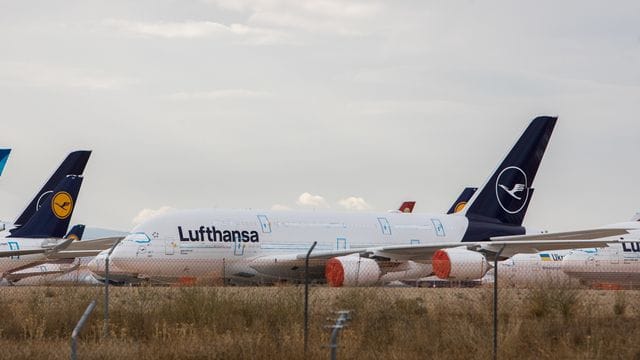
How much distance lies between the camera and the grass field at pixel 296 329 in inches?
703

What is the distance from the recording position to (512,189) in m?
45.4

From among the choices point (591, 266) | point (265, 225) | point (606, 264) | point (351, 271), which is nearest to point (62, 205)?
point (265, 225)

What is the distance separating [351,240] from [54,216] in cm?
1120

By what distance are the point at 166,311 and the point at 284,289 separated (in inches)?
102

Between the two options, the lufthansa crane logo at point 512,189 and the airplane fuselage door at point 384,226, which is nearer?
the lufthansa crane logo at point 512,189

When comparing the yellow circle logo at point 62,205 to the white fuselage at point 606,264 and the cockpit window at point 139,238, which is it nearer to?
the cockpit window at point 139,238

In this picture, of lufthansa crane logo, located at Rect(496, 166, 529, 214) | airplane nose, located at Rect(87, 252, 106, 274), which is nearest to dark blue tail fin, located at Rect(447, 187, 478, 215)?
lufthansa crane logo, located at Rect(496, 166, 529, 214)

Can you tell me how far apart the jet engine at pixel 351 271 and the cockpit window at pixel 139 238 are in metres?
6.29

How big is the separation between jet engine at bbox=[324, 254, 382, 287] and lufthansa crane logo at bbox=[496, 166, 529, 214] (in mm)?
8727

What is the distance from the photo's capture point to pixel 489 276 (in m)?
67.6

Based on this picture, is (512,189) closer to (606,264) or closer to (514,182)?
(514,182)

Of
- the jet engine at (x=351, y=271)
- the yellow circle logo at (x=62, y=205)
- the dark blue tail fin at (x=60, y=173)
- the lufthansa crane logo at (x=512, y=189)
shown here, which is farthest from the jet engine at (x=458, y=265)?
the dark blue tail fin at (x=60, y=173)

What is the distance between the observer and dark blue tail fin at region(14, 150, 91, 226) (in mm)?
46312

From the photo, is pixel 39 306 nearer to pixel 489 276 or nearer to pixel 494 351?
A: pixel 494 351
